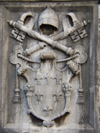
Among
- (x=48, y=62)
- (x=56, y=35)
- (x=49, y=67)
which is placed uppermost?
(x=56, y=35)

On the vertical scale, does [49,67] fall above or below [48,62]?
below

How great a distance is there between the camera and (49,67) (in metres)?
5.24

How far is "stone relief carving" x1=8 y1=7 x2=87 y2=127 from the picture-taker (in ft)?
16.9

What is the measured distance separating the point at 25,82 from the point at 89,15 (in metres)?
2.03

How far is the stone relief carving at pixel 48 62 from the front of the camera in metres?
5.14

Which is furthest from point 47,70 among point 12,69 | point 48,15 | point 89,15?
point 89,15

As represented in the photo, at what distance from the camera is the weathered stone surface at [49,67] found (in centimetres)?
514

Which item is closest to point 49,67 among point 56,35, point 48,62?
point 48,62

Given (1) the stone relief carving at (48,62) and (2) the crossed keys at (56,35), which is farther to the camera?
(2) the crossed keys at (56,35)

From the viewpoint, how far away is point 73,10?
5383 millimetres

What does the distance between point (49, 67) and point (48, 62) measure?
0.36 ft

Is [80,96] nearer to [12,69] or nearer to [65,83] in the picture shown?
[65,83]

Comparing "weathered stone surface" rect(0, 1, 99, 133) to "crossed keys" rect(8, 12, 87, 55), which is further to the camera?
"crossed keys" rect(8, 12, 87, 55)

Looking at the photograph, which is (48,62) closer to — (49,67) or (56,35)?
(49,67)
